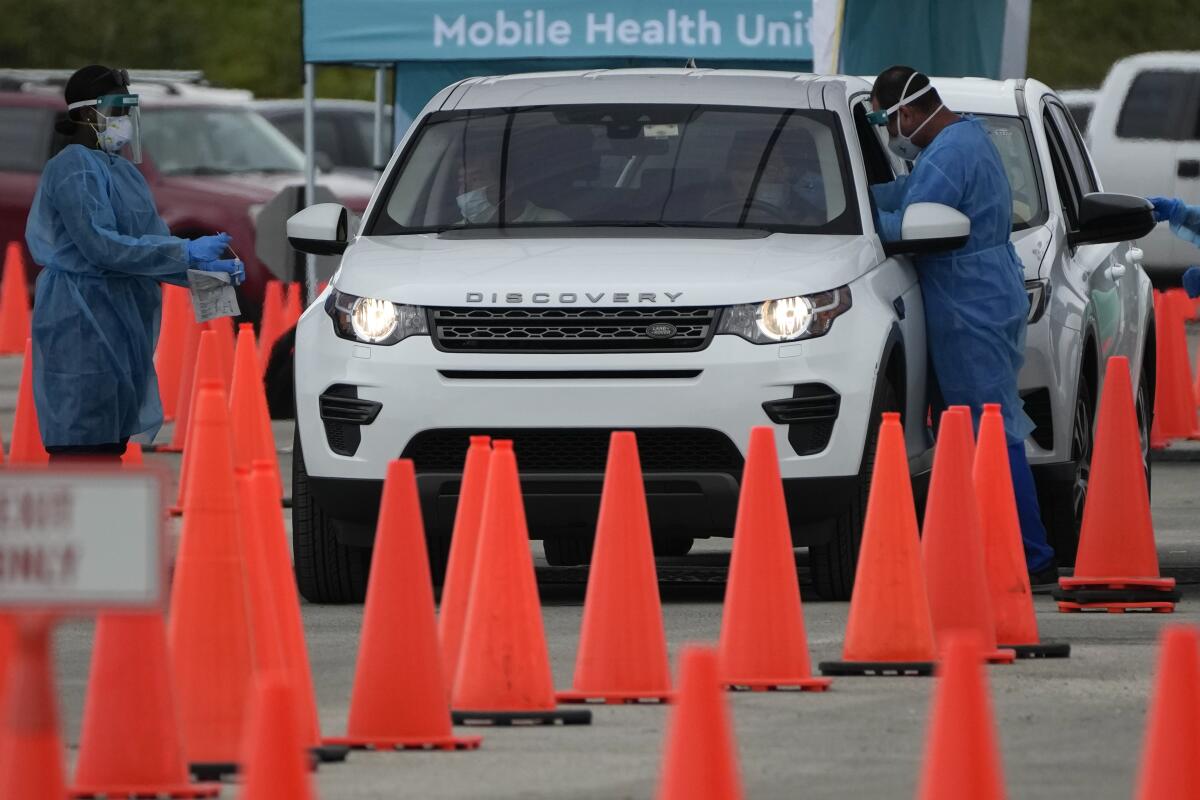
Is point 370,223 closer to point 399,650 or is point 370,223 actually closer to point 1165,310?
point 399,650

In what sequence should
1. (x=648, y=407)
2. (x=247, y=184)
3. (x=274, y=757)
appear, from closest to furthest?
(x=274, y=757) < (x=648, y=407) < (x=247, y=184)

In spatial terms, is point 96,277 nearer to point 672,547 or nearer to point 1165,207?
point 672,547

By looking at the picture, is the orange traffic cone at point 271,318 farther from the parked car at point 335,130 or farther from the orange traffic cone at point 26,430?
the parked car at point 335,130

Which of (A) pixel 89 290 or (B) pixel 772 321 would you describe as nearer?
(B) pixel 772 321

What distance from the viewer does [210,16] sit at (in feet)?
160

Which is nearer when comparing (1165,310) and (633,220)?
(633,220)

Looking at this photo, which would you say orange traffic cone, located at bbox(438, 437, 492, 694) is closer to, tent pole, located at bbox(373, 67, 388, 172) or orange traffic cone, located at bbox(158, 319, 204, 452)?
orange traffic cone, located at bbox(158, 319, 204, 452)

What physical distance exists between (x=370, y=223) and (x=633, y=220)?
2.97ft

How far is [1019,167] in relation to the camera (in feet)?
38.2

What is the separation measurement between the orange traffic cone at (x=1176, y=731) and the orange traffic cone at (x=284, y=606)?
215 centimetres

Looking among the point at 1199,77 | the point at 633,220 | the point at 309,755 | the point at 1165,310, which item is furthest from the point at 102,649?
the point at 1199,77

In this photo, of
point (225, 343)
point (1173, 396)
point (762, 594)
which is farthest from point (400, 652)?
point (1173, 396)

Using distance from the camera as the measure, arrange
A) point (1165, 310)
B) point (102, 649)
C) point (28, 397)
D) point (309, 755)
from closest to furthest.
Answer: point (102, 649) < point (309, 755) < point (28, 397) < point (1165, 310)

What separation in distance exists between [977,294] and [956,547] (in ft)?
6.77
